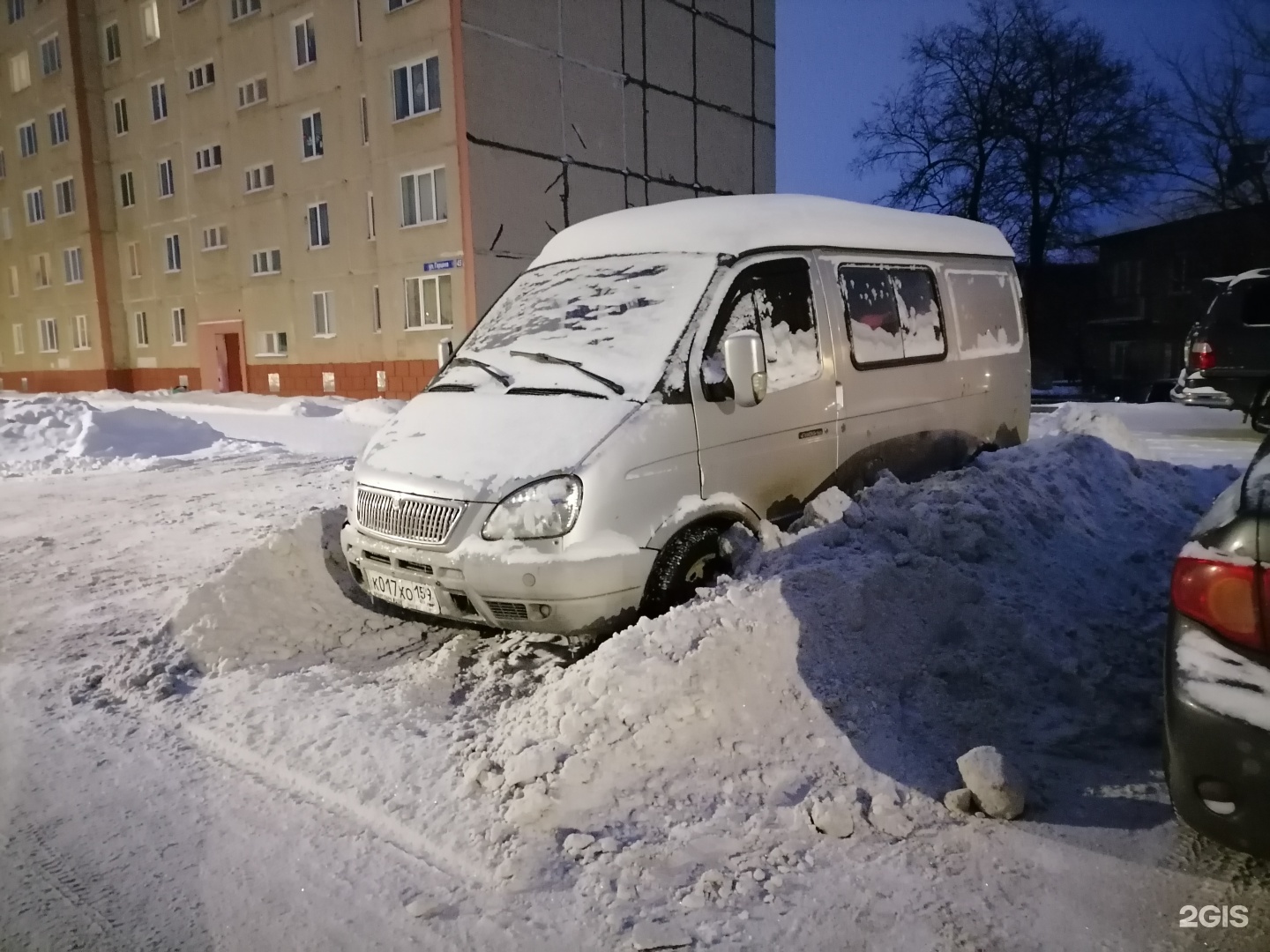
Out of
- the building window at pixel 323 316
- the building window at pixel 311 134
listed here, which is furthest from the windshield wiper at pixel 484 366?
the building window at pixel 311 134

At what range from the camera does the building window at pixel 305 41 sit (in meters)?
22.7

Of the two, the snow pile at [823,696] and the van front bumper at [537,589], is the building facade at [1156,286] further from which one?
the van front bumper at [537,589]

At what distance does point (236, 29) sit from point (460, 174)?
10640 millimetres

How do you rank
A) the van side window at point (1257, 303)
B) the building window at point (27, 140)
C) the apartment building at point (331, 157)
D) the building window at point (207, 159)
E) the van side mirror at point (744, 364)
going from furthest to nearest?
the building window at point (27, 140) → the building window at point (207, 159) → the apartment building at point (331, 157) → the van side window at point (1257, 303) → the van side mirror at point (744, 364)

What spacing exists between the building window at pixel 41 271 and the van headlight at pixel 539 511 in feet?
121

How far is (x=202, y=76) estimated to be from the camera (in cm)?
2602

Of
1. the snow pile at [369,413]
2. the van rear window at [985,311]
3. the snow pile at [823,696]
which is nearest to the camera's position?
the snow pile at [823,696]

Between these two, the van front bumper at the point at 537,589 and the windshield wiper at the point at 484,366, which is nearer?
the van front bumper at the point at 537,589

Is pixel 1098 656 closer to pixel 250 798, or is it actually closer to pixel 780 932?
pixel 780 932

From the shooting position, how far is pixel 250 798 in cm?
323

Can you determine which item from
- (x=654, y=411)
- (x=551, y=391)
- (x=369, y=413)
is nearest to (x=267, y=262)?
(x=369, y=413)

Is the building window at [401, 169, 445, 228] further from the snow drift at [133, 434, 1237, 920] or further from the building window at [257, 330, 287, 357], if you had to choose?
the snow drift at [133, 434, 1237, 920]

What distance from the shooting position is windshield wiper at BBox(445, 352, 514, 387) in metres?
4.62
